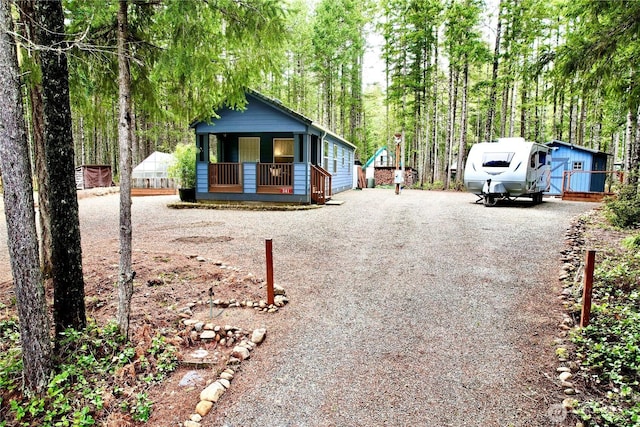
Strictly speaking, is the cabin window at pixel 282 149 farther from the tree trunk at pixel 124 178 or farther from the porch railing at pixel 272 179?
the tree trunk at pixel 124 178

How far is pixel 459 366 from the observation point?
129 inches

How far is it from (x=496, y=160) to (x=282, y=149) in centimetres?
845

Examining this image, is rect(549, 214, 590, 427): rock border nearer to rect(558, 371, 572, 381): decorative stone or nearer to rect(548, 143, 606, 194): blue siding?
rect(558, 371, 572, 381): decorative stone

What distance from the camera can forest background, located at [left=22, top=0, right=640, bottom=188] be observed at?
4484mm

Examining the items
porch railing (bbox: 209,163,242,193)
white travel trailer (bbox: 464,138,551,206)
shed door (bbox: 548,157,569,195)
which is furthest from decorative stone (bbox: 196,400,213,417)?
shed door (bbox: 548,157,569,195)

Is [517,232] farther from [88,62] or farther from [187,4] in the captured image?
[88,62]

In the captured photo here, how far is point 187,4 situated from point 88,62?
1735 mm

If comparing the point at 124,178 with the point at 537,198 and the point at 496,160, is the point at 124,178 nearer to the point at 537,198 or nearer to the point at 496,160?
the point at 496,160

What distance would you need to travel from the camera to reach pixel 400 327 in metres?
4.02

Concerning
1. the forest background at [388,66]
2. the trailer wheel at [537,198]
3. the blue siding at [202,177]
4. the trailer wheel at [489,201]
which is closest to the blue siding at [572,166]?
the forest background at [388,66]

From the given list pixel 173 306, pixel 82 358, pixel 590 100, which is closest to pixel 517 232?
pixel 590 100

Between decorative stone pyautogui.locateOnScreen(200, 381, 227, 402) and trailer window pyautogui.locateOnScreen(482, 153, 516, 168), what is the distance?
12.6m

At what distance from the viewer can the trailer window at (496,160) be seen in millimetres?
12930

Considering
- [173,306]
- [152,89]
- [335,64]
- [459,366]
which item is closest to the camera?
[459,366]
